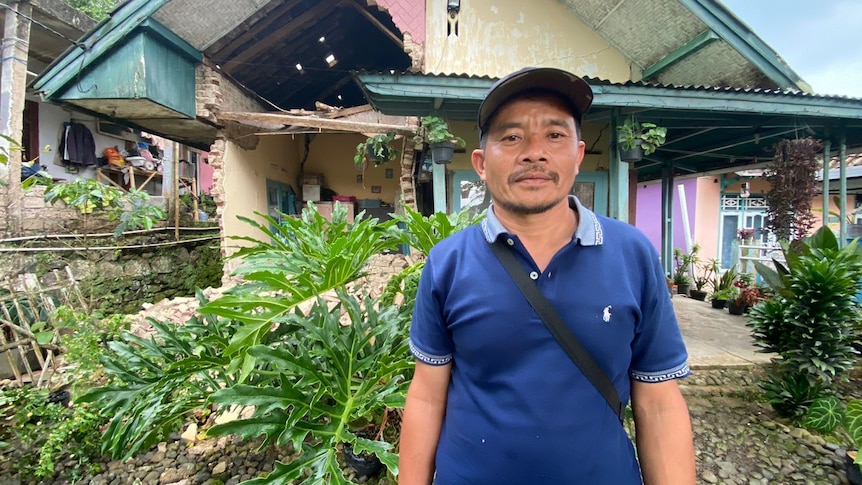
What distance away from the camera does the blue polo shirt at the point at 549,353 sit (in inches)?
40.2

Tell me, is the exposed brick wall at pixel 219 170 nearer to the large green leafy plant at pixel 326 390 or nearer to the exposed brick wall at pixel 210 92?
the exposed brick wall at pixel 210 92

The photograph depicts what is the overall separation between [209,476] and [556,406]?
9.01ft

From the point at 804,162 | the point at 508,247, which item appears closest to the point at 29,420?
the point at 508,247

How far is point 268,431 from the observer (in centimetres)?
170

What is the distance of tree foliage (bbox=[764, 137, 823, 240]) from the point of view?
4.36m

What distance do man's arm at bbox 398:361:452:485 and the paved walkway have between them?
3758mm

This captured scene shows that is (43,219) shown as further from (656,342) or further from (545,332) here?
(656,342)

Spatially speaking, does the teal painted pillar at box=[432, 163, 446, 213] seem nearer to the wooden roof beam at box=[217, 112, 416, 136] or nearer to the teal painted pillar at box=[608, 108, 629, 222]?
the wooden roof beam at box=[217, 112, 416, 136]

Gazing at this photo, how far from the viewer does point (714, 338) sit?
4.82m

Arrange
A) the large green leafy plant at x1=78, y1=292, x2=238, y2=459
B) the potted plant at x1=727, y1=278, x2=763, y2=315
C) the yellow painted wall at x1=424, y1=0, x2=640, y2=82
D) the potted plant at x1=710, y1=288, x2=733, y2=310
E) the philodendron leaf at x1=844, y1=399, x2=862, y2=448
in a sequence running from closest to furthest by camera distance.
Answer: the large green leafy plant at x1=78, y1=292, x2=238, y2=459 → the philodendron leaf at x1=844, y1=399, x2=862, y2=448 → the yellow painted wall at x1=424, y1=0, x2=640, y2=82 → the potted plant at x1=727, y1=278, x2=763, y2=315 → the potted plant at x1=710, y1=288, x2=733, y2=310

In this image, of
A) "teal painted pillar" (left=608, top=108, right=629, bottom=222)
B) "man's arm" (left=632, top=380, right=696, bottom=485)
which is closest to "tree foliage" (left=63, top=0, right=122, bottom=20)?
"teal painted pillar" (left=608, top=108, right=629, bottom=222)

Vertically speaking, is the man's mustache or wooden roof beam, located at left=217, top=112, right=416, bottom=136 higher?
wooden roof beam, located at left=217, top=112, right=416, bottom=136

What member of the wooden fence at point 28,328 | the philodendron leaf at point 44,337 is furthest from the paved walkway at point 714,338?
the wooden fence at point 28,328

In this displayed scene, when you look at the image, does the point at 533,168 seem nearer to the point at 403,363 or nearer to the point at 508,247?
the point at 508,247
